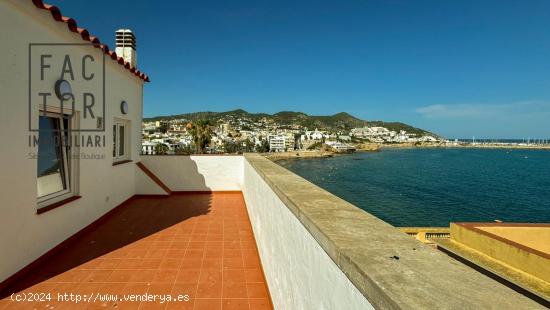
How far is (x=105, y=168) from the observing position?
5.59 metres

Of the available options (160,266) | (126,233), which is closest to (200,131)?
(126,233)

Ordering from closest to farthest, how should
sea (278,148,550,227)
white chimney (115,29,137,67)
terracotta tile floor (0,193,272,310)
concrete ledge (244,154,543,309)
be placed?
concrete ledge (244,154,543,309)
terracotta tile floor (0,193,272,310)
white chimney (115,29,137,67)
sea (278,148,550,227)

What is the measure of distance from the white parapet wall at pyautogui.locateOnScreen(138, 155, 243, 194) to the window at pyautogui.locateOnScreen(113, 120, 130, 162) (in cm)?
103

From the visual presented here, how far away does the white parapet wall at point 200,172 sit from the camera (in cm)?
805

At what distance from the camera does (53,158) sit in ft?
13.6

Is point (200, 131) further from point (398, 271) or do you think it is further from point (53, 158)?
point (398, 271)

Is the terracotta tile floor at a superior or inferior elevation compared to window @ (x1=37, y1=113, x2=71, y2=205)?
inferior

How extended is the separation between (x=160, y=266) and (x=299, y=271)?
7.99 ft

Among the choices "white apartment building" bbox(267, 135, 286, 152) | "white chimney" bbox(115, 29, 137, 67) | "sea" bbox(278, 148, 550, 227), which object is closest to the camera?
"white chimney" bbox(115, 29, 137, 67)

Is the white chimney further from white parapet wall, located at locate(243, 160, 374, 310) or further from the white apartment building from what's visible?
the white apartment building

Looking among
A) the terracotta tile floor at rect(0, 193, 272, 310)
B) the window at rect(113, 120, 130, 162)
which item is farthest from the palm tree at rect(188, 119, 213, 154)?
the terracotta tile floor at rect(0, 193, 272, 310)

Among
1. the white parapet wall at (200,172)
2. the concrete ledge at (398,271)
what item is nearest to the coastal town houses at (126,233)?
the concrete ledge at (398,271)

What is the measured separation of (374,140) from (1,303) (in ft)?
565

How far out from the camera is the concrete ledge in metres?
0.81
